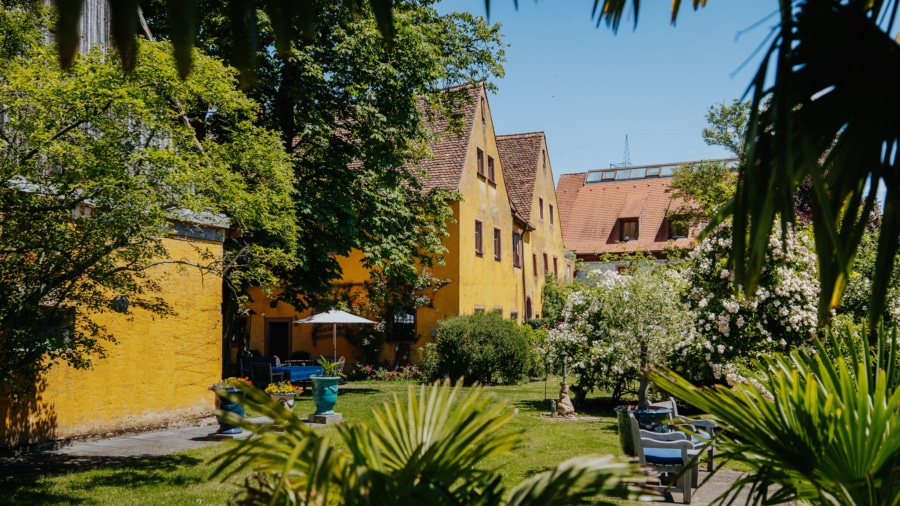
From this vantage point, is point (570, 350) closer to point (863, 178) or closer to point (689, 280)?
point (689, 280)

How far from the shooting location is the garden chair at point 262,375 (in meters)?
19.9

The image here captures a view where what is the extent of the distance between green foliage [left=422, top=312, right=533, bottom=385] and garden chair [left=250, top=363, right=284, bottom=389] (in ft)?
15.4

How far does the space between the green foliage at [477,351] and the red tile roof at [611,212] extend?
19526 mm

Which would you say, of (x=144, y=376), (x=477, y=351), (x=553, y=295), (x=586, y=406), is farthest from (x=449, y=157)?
(x=144, y=376)

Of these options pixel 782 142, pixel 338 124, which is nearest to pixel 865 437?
pixel 782 142

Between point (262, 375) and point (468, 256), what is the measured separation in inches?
356

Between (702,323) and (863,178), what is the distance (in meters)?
12.8

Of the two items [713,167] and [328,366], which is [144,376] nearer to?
[328,366]

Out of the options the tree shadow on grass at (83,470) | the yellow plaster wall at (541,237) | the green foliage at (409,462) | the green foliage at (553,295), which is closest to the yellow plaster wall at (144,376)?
the tree shadow on grass at (83,470)

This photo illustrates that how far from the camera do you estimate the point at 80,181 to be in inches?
300

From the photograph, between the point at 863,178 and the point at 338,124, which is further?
the point at 338,124

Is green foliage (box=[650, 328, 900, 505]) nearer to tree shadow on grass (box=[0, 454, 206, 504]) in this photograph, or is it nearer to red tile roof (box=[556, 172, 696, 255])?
tree shadow on grass (box=[0, 454, 206, 504])

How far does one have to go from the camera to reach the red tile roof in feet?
140

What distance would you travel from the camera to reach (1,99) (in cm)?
732
